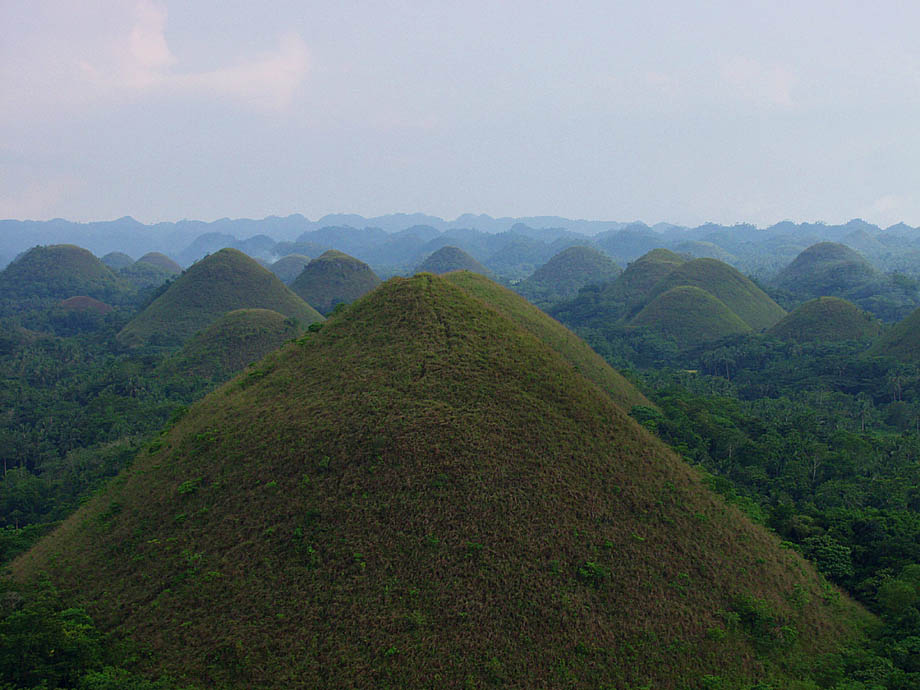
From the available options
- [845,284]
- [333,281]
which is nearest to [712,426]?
[333,281]

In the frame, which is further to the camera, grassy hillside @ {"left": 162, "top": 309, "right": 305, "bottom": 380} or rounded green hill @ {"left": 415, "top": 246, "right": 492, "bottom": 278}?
rounded green hill @ {"left": 415, "top": 246, "right": 492, "bottom": 278}

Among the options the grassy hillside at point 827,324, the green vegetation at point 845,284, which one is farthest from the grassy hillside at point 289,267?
the grassy hillside at point 827,324

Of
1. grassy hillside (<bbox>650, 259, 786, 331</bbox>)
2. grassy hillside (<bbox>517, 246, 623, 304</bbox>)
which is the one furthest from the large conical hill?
grassy hillside (<bbox>517, 246, 623, 304</bbox>)

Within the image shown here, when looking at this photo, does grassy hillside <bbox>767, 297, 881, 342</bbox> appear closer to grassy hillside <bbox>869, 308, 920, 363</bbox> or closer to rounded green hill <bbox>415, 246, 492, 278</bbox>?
grassy hillside <bbox>869, 308, 920, 363</bbox>

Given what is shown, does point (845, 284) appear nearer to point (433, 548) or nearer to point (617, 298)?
point (617, 298)

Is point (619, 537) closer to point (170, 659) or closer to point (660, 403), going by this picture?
point (170, 659)

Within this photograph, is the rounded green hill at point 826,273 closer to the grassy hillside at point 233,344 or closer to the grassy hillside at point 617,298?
the grassy hillside at point 617,298
